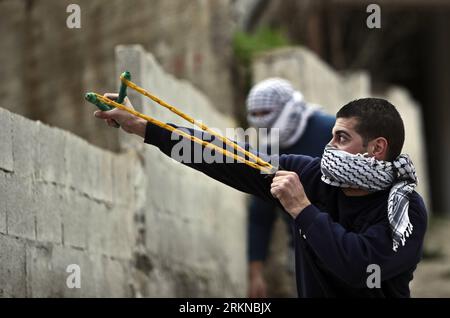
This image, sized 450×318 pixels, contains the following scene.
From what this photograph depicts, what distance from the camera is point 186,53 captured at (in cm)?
898

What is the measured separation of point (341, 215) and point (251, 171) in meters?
0.45

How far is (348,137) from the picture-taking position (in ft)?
12.6

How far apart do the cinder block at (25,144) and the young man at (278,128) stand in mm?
1823

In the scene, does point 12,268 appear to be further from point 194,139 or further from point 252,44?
point 252,44

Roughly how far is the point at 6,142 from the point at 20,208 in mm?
319

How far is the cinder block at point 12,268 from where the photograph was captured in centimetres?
424

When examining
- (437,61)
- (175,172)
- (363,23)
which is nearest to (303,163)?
(175,172)

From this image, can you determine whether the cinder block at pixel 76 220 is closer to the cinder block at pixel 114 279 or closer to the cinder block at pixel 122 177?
the cinder block at pixel 114 279

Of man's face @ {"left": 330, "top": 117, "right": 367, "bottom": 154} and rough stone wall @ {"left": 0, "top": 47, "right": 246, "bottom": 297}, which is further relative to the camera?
rough stone wall @ {"left": 0, "top": 47, "right": 246, "bottom": 297}

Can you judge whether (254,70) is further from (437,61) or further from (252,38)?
(437,61)

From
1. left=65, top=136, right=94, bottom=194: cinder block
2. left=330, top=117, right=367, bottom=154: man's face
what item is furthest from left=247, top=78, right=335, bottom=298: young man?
left=330, top=117, right=367, bottom=154: man's face

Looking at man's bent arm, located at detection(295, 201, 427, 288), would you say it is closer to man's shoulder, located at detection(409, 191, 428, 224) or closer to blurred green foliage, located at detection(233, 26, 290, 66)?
man's shoulder, located at detection(409, 191, 428, 224)

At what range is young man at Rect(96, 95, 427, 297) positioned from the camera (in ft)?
12.0

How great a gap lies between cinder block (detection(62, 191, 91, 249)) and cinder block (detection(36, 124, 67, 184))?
0.14 metres
